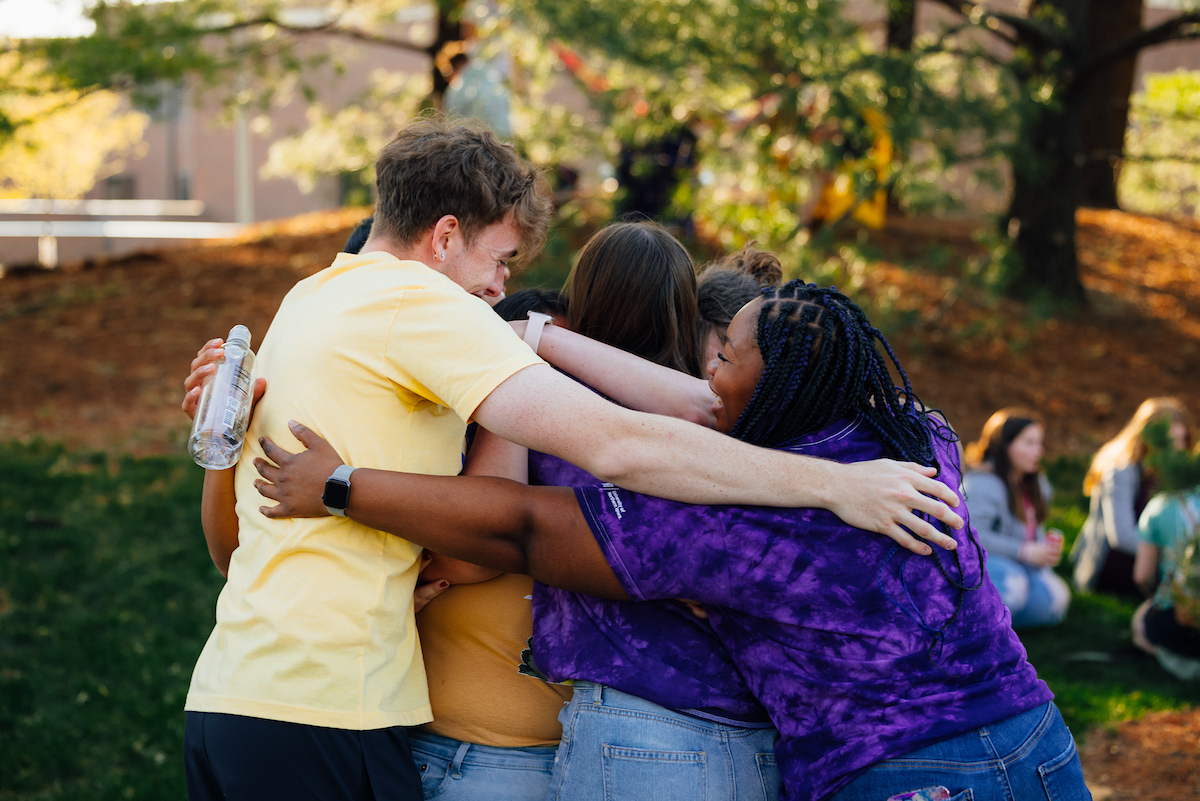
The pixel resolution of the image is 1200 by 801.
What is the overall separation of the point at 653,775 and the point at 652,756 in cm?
4

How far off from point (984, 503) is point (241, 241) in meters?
11.5

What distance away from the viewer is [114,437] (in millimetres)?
8883

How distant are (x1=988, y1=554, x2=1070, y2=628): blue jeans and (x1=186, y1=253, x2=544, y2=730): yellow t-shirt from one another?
476cm

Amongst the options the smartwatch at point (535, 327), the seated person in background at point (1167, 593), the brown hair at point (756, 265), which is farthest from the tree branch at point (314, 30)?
the seated person in background at point (1167, 593)

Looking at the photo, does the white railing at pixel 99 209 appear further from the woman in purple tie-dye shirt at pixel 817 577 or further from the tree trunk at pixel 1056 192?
the woman in purple tie-dye shirt at pixel 817 577

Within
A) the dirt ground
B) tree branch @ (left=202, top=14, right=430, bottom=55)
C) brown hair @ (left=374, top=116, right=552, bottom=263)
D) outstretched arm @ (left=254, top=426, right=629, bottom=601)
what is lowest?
the dirt ground

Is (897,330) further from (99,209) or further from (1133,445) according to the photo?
(99,209)

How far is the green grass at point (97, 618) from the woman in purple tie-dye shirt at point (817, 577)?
294 centimetres

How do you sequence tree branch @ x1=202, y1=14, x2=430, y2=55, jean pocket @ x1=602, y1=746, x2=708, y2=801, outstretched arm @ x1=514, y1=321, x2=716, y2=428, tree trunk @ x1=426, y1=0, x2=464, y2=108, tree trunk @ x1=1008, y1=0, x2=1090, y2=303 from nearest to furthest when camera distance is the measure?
jean pocket @ x1=602, y1=746, x2=708, y2=801, outstretched arm @ x1=514, y1=321, x2=716, y2=428, tree trunk @ x1=1008, y1=0, x2=1090, y2=303, tree branch @ x1=202, y1=14, x2=430, y2=55, tree trunk @ x1=426, y1=0, x2=464, y2=108

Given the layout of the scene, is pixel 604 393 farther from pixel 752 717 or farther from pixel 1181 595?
pixel 1181 595

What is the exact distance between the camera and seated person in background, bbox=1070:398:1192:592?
6680 millimetres

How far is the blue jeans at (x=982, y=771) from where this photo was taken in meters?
1.96

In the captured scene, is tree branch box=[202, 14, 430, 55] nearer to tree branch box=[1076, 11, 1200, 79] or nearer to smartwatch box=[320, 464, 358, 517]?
tree branch box=[1076, 11, 1200, 79]

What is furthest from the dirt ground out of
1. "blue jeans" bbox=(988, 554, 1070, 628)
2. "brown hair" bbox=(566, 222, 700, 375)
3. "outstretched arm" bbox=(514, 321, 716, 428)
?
"outstretched arm" bbox=(514, 321, 716, 428)
